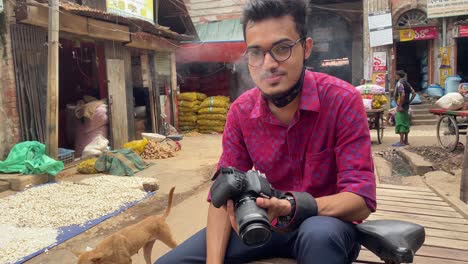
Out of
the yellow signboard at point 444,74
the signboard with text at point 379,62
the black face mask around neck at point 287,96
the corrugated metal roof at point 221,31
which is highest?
the corrugated metal roof at point 221,31

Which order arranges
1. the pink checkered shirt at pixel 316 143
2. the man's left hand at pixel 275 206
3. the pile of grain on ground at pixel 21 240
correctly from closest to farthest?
the man's left hand at pixel 275 206, the pink checkered shirt at pixel 316 143, the pile of grain on ground at pixel 21 240

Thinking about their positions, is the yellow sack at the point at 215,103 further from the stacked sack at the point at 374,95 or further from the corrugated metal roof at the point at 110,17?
the stacked sack at the point at 374,95

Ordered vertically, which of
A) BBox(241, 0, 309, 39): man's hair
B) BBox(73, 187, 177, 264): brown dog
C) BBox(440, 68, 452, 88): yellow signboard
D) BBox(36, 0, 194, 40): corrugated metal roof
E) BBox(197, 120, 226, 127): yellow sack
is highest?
BBox(36, 0, 194, 40): corrugated metal roof

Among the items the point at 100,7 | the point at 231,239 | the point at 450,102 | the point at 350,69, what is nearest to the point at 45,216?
the point at 231,239

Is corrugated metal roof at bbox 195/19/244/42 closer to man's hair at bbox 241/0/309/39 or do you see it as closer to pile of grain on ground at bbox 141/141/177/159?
pile of grain on ground at bbox 141/141/177/159

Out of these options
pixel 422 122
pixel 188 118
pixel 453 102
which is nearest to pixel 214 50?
pixel 188 118

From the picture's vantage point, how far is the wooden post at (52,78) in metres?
6.25

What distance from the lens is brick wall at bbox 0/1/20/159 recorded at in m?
6.42

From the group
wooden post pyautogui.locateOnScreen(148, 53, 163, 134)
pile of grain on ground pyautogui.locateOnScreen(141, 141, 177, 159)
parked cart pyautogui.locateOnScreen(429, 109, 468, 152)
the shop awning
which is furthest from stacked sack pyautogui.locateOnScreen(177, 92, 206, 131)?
parked cart pyautogui.locateOnScreen(429, 109, 468, 152)

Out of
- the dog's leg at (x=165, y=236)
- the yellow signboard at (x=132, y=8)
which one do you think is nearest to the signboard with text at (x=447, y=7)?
the yellow signboard at (x=132, y=8)

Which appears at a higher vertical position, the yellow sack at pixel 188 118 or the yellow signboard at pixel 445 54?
the yellow signboard at pixel 445 54

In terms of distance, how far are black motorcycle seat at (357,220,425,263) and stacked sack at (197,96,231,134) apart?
12.5m

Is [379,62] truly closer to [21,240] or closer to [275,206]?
[21,240]

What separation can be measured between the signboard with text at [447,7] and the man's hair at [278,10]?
15335 mm
